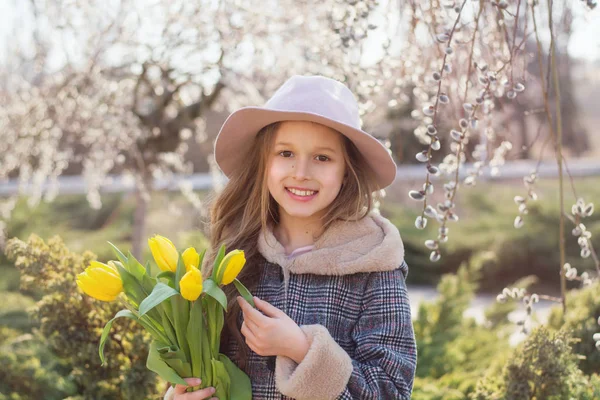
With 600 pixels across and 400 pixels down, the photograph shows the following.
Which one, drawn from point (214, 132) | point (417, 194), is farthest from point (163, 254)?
point (214, 132)

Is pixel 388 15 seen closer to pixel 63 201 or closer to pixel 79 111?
pixel 79 111

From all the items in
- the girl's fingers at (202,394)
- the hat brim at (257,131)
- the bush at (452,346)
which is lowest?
the bush at (452,346)

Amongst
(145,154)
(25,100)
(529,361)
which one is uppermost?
(25,100)

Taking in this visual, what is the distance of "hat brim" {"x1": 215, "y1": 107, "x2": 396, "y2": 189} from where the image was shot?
1634 mm

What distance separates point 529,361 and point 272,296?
0.86 m

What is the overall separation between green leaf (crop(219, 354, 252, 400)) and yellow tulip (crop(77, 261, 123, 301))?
0.29 metres

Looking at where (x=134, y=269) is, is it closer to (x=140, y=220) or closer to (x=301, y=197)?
(x=301, y=197)

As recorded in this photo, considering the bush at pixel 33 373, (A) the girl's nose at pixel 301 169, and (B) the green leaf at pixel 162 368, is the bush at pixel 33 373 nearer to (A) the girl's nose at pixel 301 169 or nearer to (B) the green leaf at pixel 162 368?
(B) the green leaf at pixel 162 368

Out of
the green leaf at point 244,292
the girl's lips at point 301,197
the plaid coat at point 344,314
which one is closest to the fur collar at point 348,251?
the plaid coat at point 344,314

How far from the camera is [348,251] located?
1.65 metres

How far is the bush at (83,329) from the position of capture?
6.97 feet

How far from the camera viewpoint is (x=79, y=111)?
14.0 feet

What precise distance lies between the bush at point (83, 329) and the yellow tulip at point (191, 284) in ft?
2.81

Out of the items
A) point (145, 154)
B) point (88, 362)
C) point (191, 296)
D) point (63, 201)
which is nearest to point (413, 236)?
point (145, 154)
